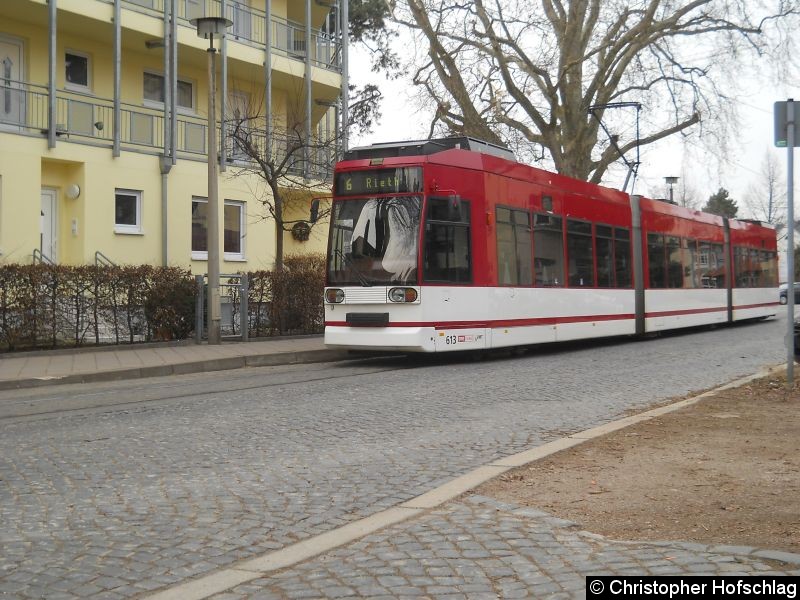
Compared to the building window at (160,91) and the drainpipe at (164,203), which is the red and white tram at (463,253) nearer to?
the drainpipe at (164,203)

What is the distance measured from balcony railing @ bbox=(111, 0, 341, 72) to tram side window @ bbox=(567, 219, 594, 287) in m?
13.4

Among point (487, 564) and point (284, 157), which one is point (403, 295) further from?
point (284, 157)

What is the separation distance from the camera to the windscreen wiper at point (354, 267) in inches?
591

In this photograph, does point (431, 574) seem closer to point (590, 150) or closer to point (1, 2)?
point (1, 2)

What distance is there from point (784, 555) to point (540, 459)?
105 inches

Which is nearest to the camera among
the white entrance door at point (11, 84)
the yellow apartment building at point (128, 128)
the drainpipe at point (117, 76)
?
the white entrance door at point (11, 84)

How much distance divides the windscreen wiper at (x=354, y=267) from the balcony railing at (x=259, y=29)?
12.6m

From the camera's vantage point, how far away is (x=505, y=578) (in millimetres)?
4199

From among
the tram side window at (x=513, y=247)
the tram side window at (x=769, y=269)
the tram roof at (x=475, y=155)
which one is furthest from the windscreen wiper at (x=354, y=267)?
the tram side window at (x=769, y=269)

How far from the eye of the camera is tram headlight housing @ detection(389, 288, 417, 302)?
1460 cm

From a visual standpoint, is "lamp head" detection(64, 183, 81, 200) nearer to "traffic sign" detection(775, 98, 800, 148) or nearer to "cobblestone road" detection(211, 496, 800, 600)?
"traffic sign" detection(775, 98, 800, 148)

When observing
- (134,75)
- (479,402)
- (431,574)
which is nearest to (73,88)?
(134,75)

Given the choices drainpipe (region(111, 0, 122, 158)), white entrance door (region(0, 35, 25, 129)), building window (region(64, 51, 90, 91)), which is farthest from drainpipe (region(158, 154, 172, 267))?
white entrance door (region(0, 35, 25, 129))

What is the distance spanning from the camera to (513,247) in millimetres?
16531
